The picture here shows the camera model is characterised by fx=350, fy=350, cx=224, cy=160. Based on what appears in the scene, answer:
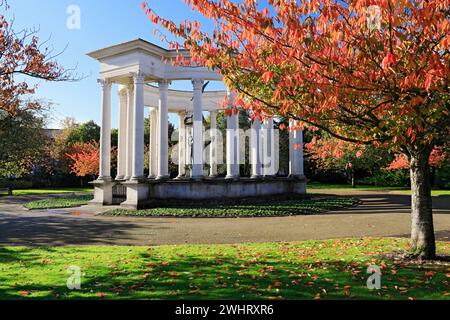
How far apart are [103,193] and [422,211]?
19052 mm

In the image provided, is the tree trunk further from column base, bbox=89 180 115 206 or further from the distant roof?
column base, bbox=89 180 115 206

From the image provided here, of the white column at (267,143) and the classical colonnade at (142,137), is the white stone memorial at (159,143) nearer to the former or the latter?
the classical colonnade at (142,137)

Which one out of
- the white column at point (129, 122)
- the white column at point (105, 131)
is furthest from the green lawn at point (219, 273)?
the white column at point (129, 122)

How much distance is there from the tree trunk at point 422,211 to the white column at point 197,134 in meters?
15.1

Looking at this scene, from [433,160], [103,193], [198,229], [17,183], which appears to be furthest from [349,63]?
[17,183]

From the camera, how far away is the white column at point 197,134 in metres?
22.0

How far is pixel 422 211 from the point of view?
25.9 ft

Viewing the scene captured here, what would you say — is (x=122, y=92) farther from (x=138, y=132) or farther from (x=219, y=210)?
(x=219, y=210)

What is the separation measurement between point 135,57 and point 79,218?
1059 cm

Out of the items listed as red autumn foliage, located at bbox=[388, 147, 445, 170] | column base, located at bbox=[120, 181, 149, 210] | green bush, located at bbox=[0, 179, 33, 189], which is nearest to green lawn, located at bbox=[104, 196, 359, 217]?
column base, located at bbox=[120, 181, 149, 210]
